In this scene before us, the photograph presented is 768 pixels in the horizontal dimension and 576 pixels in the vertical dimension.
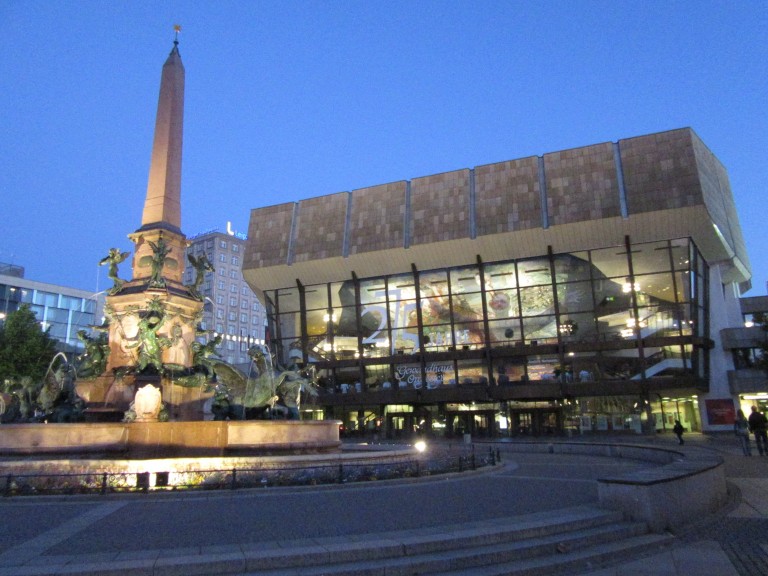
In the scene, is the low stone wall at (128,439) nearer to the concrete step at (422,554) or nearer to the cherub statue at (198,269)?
the cherub statue at (198,269)

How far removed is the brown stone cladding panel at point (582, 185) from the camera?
46.0 meters

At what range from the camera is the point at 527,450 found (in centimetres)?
3161

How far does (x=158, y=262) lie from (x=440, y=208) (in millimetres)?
34597

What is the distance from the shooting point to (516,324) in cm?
5003

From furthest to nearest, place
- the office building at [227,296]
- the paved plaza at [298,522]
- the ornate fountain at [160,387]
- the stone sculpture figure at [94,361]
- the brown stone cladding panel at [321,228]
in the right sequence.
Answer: the office building at [227,296] < the brown stone cladding panel at [321,228] < the stone sculpture figure at [94,361] < the ornate fountain at [160,387] < the paved plaza at [298,522]

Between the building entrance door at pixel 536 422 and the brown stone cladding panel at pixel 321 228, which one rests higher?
the brown stone cladding panel at pixel 321 228

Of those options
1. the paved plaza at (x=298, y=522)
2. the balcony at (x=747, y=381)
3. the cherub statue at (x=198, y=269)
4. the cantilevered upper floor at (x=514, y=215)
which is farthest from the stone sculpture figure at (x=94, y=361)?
the balcony at (x=747, y=381)

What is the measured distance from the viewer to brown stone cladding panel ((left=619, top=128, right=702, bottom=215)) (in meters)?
44.1

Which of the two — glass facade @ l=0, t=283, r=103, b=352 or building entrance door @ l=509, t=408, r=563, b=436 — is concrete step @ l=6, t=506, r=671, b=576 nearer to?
building entrance door @ l=509, t=408, r=563, b=436

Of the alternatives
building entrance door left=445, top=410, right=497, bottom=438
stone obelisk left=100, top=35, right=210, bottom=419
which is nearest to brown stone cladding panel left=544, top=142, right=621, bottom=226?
building entrance door left=445, top=410, right=497, bottom=438

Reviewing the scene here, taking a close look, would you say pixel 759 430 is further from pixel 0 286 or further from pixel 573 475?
pixel 0 286

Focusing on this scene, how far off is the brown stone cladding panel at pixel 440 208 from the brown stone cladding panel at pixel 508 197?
1265 mm

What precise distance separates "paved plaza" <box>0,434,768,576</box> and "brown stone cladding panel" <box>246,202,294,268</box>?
Result: 43283 millimetres

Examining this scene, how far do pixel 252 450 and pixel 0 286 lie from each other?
78.5 m
